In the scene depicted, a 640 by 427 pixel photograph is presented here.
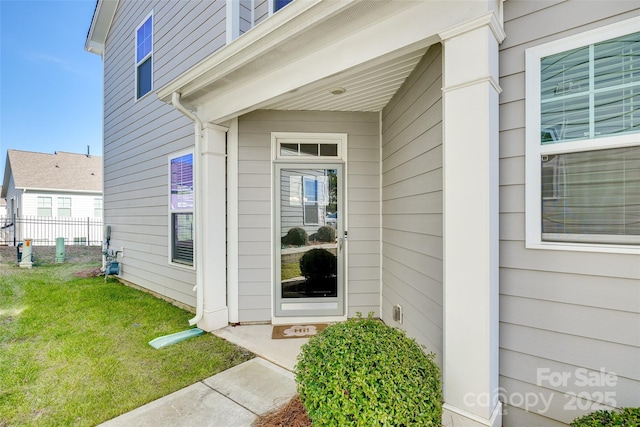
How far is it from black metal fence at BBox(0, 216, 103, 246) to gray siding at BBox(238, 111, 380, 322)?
14.1 metres

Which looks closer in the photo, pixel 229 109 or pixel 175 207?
pixel 229 109

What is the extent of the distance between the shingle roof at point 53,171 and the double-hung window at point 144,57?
1327 cm

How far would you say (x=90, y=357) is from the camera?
114 inches

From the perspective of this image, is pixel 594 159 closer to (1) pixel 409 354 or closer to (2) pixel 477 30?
(2) pixel 477 30

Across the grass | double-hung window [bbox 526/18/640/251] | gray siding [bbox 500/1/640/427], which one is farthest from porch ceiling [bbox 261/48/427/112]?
the grass

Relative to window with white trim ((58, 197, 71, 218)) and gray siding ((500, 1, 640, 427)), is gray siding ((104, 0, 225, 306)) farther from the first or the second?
window with white trim ((58, 197, 71, 218))

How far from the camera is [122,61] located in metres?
6.31

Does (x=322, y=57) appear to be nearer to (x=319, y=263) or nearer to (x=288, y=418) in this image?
(x=319, y=263)

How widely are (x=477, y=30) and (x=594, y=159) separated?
954mm

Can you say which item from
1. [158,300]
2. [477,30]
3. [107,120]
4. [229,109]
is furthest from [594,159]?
[107,120]

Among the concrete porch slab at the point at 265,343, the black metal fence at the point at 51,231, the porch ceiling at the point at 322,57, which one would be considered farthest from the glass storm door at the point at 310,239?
the black metal fence at the point at 51,231

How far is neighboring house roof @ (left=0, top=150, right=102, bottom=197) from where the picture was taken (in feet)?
47.0

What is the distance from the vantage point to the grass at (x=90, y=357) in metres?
2.17

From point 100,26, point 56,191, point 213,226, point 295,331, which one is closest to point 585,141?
point 295,331
